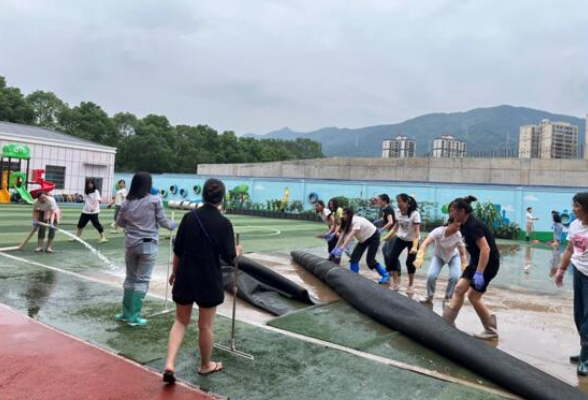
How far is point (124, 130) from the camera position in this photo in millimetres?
59344

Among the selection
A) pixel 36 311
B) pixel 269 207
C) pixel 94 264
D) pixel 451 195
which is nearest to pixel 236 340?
pixel 36 311

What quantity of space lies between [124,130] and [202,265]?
59866 millimetres

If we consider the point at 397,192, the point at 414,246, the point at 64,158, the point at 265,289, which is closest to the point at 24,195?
the point at 64,158

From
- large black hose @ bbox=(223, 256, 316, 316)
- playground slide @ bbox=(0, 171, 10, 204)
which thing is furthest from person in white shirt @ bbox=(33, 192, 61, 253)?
playground slide @ bbox=(0, 171, 10, 204)

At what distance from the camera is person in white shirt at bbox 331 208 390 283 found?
8.70 meters

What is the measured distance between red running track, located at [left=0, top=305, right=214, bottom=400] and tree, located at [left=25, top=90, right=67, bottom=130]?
181 ft

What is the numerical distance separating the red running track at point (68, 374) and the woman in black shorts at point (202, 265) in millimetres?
262

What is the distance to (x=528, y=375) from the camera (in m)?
4.19

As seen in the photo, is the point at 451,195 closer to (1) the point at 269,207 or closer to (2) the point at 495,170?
(2) the point at 495,170

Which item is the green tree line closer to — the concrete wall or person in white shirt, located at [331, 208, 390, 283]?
the concrete wall

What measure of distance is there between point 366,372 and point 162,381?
188 cm

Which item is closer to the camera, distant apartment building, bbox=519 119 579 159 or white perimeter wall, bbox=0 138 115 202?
white perimeter wall, bbox=0 138 115 202

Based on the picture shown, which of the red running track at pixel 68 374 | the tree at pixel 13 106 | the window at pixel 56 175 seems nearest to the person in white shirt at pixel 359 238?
the red running track at pixel 68 374

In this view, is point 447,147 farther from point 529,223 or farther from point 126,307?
point 126,307
